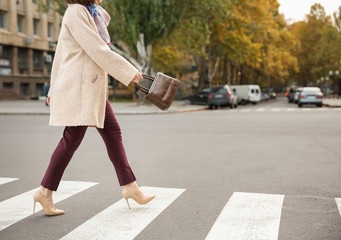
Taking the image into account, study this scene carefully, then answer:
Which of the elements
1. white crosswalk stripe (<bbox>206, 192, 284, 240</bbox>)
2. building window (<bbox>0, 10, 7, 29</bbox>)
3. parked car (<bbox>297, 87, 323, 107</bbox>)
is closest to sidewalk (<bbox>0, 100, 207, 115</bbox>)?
parked car (<bbox>297, 87, 323, 107</bbox>)

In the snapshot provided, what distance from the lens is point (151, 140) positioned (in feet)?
36.9

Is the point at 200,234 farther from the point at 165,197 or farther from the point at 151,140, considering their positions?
the point at 151,140

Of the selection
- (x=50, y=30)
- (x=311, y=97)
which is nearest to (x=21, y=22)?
(x=50, y=30)

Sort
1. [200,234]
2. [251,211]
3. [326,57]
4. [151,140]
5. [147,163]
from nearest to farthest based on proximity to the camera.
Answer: [200,234]
[251,211]
[147,163]
[151,140]
[326,57]

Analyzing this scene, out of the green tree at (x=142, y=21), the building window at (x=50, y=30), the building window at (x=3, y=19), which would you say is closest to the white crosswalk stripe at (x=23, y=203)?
the green tree at (x=142, y=21)

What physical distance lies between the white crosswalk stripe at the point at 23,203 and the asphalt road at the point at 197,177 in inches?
3.0

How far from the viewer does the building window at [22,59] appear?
4881cm

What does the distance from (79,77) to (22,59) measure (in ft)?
156

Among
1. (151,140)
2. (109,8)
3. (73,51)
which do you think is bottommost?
(151,140)

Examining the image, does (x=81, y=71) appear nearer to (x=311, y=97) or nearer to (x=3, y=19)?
(x=311, y=97)

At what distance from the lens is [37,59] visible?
51875 millimetres

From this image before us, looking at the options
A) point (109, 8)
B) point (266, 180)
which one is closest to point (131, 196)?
point (266, 180)

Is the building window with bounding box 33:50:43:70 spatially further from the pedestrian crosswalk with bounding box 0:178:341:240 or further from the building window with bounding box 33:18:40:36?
the pedestrian crosswalk with bounding box 0:178:341:240

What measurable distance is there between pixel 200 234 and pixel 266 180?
2.49m
